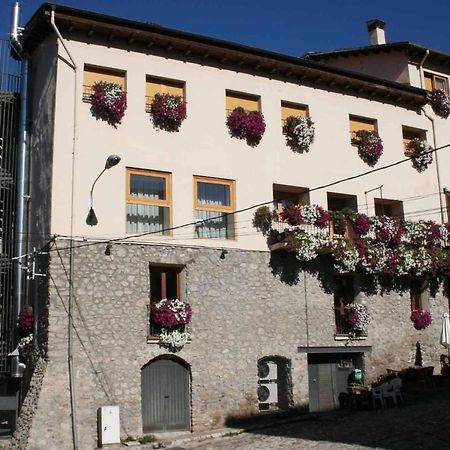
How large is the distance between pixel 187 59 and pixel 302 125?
4271mm

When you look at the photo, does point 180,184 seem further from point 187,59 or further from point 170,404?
point 170,404

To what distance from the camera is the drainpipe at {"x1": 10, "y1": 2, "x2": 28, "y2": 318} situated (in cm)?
1875

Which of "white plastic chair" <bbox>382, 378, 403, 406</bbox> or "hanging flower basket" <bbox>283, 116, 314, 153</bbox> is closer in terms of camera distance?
"white plastic chair" <bbox>382, 378, 403, 406</bbox>

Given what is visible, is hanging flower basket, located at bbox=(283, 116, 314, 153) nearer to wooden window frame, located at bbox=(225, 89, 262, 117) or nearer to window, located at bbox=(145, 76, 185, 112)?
wooden window frame, located at bbox=(225, 89, 262, 117)

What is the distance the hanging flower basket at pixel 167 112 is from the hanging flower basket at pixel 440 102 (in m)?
11.2

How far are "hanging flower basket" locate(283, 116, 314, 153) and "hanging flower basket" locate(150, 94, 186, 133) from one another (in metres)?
3.76

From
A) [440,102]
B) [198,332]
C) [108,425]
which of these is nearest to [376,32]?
[440,102]

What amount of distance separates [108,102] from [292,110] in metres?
6.71

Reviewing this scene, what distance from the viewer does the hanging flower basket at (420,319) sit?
22.7 meters

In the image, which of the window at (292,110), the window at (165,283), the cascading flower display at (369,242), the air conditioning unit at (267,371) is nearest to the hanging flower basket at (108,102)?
the window at (165,283)

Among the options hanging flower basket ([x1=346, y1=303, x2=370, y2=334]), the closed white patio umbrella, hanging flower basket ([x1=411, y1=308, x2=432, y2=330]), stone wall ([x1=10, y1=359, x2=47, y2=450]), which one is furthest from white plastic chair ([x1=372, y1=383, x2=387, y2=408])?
stone wall ([x1=10, y1=359, x2=47, y2=450])

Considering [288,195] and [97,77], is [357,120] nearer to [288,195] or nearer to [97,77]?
[288,195]

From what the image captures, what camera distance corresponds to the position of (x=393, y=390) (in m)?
19.6

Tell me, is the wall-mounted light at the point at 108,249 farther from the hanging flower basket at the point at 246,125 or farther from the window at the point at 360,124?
the window at the point at 360,124
